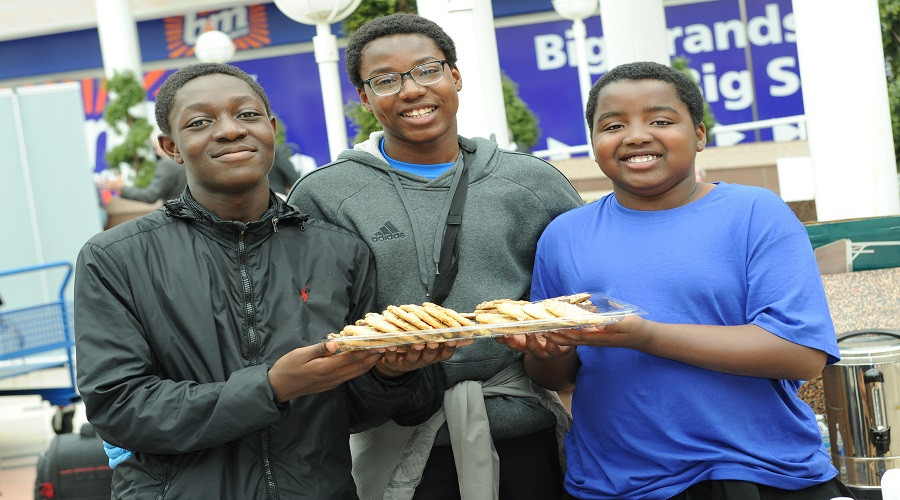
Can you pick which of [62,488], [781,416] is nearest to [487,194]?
[781,416]

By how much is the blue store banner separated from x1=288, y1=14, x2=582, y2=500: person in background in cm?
1867

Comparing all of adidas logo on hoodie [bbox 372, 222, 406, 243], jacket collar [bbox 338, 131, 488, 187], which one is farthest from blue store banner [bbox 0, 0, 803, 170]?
adidas logo on hoodie [bbox 372, 222, 406, 243]

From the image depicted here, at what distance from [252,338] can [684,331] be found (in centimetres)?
105

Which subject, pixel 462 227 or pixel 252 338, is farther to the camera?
pixel 462 227

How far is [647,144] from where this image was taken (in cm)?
281

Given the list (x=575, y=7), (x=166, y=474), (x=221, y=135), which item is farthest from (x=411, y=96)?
(x=575, y=7)

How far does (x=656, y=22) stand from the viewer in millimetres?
6535

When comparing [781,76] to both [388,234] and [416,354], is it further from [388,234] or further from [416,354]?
[416,354]

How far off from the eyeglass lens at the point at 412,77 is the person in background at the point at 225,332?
393mm

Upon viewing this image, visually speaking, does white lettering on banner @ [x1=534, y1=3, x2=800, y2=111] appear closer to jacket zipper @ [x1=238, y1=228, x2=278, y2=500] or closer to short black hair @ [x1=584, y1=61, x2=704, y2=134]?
short black hair @ [x1=584, y1=61, x2=704, y2=134]

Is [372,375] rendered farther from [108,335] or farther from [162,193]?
[162,193]

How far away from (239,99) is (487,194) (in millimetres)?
809

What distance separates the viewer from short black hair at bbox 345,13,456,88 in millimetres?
3279

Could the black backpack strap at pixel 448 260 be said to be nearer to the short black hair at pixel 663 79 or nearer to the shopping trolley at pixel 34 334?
the short black hair at pixel 663 79
